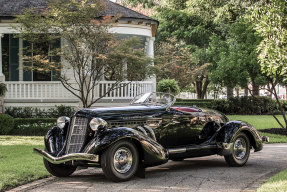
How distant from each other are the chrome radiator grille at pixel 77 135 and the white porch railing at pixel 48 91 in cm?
1039

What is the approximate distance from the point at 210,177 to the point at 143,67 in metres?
8.80

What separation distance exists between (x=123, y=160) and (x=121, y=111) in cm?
98

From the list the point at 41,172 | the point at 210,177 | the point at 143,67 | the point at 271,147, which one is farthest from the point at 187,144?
the point at 143,67

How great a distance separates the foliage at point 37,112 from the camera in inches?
688

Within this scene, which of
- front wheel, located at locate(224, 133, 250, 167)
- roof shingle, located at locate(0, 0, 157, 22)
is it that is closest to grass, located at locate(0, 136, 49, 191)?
front wheel, located at locate(224, 133, 250, 167)

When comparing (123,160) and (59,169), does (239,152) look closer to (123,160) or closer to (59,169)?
(123,160)

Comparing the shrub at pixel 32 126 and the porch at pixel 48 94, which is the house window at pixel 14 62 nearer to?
the porch at pixel 48 94

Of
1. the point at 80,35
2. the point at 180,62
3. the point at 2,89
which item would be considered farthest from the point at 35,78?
the point at 180,62

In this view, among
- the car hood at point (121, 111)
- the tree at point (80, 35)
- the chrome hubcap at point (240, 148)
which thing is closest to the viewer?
the car hood at point (121, 111)

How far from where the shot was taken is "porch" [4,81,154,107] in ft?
58.9

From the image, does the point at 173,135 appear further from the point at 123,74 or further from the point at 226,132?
the point at 123,74

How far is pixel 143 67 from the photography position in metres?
15.9

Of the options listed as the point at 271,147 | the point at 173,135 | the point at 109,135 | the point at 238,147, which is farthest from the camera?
the point at 271,147

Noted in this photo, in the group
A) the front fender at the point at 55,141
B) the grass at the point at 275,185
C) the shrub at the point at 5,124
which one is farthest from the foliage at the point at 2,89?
the grass at the point at 275,185
